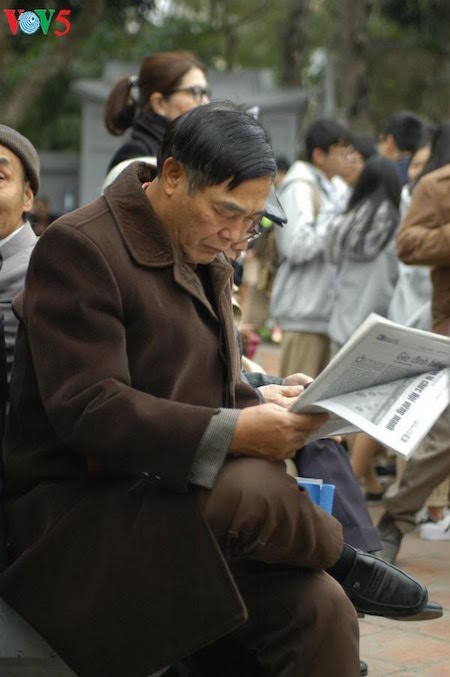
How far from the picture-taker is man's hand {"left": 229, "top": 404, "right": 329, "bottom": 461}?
2.90m

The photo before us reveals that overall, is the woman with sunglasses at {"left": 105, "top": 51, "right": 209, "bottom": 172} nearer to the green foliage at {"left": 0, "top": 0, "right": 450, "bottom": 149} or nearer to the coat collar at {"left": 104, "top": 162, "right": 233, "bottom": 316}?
the coat collar at {"left": 104, "top": 162, "right": 233, "bottom": 316}

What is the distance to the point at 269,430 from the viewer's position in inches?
114

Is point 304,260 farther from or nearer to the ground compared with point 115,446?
nearer to the ground

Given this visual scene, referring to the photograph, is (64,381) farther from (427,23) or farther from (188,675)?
(427,23)

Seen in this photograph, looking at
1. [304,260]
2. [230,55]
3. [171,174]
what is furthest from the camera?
[230,55]

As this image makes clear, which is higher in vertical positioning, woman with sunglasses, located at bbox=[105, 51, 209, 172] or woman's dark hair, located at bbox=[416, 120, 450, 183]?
woman with sunglasses, located at bbox=[105, 51, 209, 172]

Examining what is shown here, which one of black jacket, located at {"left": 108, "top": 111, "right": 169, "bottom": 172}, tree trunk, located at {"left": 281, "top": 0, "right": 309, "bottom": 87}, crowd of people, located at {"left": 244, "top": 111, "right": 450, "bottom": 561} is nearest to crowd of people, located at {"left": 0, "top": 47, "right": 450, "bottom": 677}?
black jacket, located at {"left": 108, "top": 111, "right": 169, "bottom": 172}

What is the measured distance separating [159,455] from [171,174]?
0.69 meters

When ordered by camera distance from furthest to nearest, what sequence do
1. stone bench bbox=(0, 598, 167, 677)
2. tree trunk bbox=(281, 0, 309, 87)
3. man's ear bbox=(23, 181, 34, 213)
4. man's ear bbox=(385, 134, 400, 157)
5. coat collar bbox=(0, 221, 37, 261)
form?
tree trunk bbox=(281, 0, 309, 87), man's ear bbox=(385, 134, 400, 157), man's ear bbox=(23, 181, 34, 213), coat collar bbox=(0, 221, 37, 261), stone bench bbox=(0, 598, 167, 677)

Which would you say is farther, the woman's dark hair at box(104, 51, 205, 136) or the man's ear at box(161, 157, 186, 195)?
the woman's dark hair at box(104, 51, 205, 136)

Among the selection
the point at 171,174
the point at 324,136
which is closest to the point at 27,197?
the point at 171,174

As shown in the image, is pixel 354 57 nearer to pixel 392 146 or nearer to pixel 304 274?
pixel 392 146

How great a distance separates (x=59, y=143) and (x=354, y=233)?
74.9ft

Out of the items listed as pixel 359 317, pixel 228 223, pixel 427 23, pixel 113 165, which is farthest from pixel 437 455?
pixel 427 23
